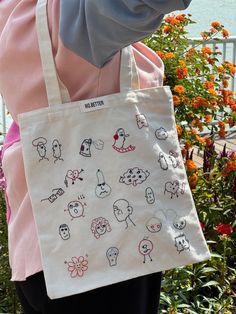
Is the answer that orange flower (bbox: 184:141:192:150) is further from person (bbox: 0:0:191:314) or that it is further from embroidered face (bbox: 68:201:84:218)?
embroidered face (bbox: 68:201:84:218)

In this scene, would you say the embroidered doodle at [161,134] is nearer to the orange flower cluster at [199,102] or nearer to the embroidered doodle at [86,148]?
the embroidered doodle at [86,148]

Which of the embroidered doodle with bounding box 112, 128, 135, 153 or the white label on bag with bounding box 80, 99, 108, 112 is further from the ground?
the white label on bag with bounding box 80, 99, 108, 112

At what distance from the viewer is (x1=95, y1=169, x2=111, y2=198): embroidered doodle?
1399 millimetres

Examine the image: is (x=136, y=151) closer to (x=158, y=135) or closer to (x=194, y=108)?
(x=158, y=135)

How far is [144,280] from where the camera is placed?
1.57 metres

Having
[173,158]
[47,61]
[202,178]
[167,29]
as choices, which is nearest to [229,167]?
[202,178]

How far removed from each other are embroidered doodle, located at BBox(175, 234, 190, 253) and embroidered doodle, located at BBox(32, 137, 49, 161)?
38cm

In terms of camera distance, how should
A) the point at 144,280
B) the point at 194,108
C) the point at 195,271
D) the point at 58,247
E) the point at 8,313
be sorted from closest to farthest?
the point at 58,247 < the point at 144,280 < the point at 8,313 < the point at 195,271 < the point at 194,108

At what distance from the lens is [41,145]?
4.51 feet

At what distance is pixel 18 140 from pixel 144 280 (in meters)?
0.48

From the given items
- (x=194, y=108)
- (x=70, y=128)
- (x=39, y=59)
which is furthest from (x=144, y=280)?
(x=194, y=108)

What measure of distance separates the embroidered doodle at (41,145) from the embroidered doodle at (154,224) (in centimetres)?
29

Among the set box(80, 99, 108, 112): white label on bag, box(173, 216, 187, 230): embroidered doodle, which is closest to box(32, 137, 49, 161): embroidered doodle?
box(80, 99, 108, 112): white label on bag

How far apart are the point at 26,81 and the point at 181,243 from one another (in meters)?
0.53
